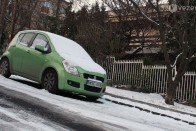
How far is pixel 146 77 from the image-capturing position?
789 inches

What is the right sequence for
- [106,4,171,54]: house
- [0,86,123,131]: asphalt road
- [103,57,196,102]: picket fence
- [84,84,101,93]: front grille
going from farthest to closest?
[106,4,171,54]: house, [103,57,196,102]: picket fence, [84,84,101,93]: front grille, [0,86,123,131]: asphalt road

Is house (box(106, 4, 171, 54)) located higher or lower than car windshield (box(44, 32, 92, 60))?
higher

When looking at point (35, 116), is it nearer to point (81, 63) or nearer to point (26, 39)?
point (81, 63)

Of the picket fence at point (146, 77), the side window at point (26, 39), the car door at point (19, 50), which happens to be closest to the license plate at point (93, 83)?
the car door at point (19, 50)

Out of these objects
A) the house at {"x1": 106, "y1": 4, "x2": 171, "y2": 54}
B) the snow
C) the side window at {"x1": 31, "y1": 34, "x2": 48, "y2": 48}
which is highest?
the house at {"x1": 106, "y1": 4, "x2": 171, "y2": 54}

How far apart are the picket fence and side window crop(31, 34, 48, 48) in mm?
7325

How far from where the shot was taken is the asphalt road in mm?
7771

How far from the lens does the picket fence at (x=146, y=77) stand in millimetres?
18406

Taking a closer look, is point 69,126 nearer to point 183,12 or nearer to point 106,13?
point 183,12

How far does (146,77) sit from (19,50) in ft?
25.8

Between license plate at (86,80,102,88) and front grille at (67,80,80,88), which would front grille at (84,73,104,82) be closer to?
license plate at (86,80,102,88)

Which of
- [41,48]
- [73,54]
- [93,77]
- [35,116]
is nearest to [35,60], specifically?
[41,48]

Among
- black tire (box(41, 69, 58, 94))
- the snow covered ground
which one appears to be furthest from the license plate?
black tire (box(41, 69, 58, 94))

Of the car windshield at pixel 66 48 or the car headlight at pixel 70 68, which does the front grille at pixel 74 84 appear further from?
the car windshield at pixel 66 48
